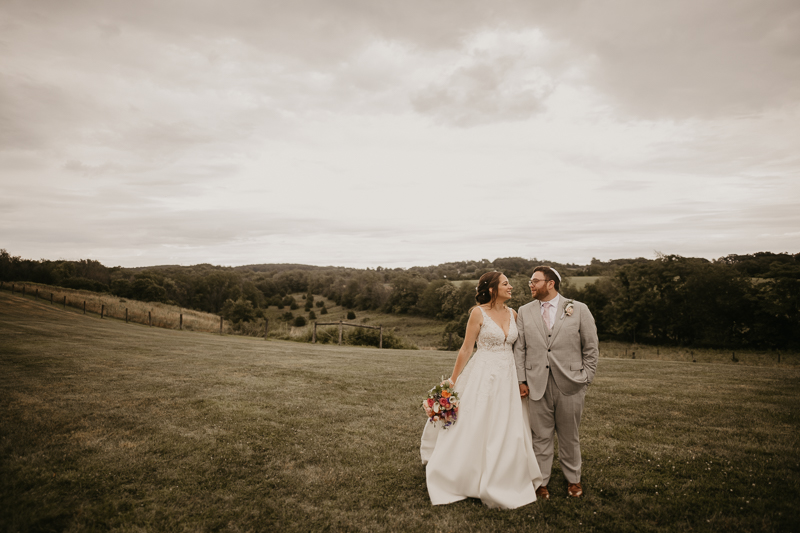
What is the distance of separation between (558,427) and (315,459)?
359 centimetres

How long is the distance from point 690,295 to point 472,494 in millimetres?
48871

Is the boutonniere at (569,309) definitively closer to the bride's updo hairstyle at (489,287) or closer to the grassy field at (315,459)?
the bride's updo hairstyle at (489,287)

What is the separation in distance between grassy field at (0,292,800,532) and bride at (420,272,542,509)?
0.76 feet

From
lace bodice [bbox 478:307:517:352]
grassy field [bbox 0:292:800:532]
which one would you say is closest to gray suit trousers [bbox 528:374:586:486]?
grassy field [bbox 0:292:800:532]

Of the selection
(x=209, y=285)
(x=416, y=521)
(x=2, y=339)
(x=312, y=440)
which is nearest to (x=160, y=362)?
(x=2, y=339)

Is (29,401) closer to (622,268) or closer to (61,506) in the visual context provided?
(61,506)

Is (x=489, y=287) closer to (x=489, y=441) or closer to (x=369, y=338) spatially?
(x=489, y=441)

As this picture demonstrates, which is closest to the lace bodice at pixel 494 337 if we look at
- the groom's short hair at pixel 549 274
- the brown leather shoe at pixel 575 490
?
the groom's short hair at pixel 549 274

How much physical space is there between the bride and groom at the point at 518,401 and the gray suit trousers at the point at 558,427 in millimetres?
12

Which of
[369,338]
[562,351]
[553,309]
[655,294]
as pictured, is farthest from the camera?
[655,294]

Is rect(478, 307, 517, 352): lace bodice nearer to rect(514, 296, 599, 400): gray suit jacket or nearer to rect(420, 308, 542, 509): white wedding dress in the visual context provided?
rect(420, 308, 542, 509): white wedding dress

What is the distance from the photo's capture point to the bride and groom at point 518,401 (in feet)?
14.9

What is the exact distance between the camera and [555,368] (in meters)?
4.57

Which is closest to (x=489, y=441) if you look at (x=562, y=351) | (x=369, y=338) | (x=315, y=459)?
(x=562, y=351)
